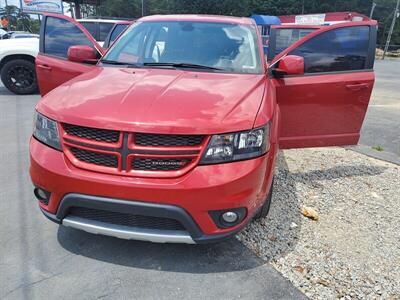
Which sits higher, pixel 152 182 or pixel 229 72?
pixel 229 72

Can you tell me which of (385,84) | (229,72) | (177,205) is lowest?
(385,84)

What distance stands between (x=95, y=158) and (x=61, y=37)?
3450 mm

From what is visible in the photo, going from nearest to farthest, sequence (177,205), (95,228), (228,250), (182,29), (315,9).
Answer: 1. (177,205)
2. (95,228)
3. (228,250)
4. (182,29)
5. (315,9)

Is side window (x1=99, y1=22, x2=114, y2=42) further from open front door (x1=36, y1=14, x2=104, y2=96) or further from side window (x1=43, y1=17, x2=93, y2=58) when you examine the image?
side window (x1=43, y1=17, x2=93, y2=58)

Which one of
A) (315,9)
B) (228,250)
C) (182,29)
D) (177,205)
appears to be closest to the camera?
(177,205)

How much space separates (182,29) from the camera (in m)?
3.77

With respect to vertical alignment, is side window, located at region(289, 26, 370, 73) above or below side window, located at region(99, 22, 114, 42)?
above

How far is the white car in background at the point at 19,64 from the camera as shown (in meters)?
8.23

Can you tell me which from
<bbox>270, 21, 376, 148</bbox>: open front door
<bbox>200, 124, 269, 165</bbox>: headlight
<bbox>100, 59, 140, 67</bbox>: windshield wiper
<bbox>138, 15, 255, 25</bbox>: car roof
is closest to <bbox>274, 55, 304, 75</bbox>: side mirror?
<bbox>270, 21, 376, 148</bbox>: open front door

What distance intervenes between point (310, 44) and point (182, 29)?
1408 mm

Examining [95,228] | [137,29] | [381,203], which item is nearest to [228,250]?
[95,228]

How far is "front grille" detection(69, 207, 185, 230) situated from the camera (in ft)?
7.78

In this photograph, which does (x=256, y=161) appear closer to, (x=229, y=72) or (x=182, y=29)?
(x=229, y=72)

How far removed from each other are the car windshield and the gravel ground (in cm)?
145
